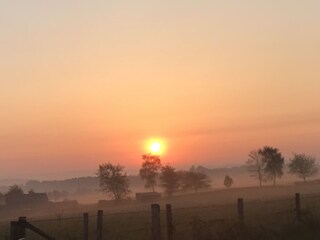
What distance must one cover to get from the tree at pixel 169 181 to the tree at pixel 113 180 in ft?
43.3

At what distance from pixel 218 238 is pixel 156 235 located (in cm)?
284

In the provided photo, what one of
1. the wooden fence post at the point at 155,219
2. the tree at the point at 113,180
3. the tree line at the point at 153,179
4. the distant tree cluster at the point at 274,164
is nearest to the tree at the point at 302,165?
the distant tree cluster at the point at 274,164

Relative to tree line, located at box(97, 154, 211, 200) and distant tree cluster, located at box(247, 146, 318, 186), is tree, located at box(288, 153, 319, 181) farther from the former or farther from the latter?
tree line, located at box(97, 154, 211, 200)

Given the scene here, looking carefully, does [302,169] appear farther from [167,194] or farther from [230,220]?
[230,220]

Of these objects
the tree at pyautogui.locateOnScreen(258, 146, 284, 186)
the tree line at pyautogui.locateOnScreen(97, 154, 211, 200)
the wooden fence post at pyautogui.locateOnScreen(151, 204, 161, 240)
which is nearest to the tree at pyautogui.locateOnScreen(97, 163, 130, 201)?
the tree line at pyautogui.locateOnScreen(97, 154, 211, 200)

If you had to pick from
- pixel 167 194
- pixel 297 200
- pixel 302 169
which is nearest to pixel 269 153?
pixel 302 169

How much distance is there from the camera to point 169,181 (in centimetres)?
11650

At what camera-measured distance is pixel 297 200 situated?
19094mm

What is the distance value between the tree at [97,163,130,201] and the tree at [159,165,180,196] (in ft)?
43.3

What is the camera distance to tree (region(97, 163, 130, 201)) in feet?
348

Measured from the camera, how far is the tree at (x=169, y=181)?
4587 inches

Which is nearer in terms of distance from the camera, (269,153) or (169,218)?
(169,218)

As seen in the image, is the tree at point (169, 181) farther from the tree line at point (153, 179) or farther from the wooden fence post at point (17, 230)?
the wooden fence post at point (17, 230)

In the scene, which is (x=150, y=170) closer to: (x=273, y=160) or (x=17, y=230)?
(x=273, y=160)
